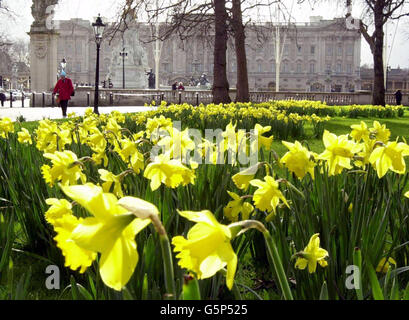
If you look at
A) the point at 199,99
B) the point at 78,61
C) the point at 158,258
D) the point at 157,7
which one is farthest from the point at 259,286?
the point at 78,61

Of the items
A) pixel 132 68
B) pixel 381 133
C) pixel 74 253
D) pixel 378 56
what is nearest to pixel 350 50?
pixel 132 68

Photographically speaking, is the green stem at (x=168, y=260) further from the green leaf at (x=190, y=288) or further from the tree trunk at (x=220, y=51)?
the tree trunk at (x=220, y=51)

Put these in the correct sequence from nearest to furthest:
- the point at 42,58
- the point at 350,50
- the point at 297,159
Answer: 1. the point at 297,159
2. the point at 42,58
3. the point at 350,50

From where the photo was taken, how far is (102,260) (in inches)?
29.3

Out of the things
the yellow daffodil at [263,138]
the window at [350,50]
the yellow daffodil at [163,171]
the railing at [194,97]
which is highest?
the window at [350,50]

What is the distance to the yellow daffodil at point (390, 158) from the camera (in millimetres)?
1568

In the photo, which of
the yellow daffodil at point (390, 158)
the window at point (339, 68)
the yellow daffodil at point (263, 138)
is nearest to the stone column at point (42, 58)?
the yellow daffodil at point (263, 138)

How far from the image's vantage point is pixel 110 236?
73 cm

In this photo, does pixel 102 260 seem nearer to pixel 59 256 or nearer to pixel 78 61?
pixel 59 256

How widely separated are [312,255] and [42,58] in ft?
73.7

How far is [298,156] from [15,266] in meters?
1.40

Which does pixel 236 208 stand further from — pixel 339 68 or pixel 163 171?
pixel 339 68

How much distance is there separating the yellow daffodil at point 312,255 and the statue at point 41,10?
21.5 metres

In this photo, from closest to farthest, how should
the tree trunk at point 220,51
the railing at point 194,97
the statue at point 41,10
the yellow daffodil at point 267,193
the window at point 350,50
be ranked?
1. the yellow daffodil at point 267,193
2. the tree trunk at point 220,51
3. the statue at point 41,10
4. the railing at point 194,97
5. the window at point 350,50
